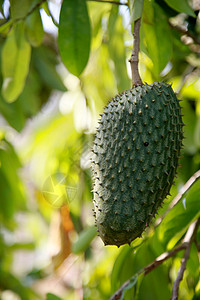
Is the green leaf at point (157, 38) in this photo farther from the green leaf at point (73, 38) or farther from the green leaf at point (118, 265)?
the green leaf at point (118, 265)

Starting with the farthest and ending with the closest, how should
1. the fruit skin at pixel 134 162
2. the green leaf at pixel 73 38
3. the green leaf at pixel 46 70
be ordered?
1. the green leaf at pixel 46 70
2. the green leaf at pixel 73 38
3. the fruit skin at pixel 134 162

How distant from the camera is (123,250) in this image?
191cm

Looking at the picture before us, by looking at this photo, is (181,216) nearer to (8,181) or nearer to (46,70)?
(8,181)

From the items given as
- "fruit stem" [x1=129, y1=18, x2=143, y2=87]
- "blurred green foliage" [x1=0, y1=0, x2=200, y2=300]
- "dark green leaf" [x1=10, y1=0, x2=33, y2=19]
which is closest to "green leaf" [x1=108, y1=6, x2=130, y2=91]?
"blurred green foliage" [x1=0, y1=0, x2=200, y2=300]

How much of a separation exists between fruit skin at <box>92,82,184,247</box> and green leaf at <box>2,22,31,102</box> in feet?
2.61

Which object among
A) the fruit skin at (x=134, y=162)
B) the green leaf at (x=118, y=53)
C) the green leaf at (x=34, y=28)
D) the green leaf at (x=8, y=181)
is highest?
the green leaf at (x=34, y=28)

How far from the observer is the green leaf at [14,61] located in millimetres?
2012

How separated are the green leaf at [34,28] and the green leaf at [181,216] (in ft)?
3.17

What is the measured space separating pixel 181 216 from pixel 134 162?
50cm

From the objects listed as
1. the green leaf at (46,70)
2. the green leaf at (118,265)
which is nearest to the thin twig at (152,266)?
the green leaf at (118,265)

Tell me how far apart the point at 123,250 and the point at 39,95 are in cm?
255

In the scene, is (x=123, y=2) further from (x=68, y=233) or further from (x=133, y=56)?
(x=68, y=233)

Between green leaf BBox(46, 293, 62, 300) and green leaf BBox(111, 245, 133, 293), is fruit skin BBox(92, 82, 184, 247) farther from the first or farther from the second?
green leaf BBox(46, 293, 62, 300)

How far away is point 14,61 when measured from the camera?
205cm
